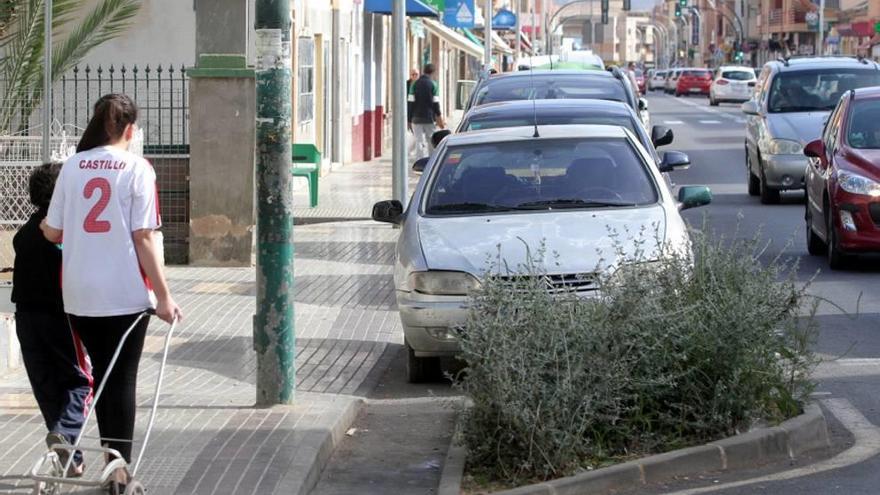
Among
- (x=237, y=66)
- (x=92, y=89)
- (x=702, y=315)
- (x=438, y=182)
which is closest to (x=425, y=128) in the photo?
(x=92, y=89)

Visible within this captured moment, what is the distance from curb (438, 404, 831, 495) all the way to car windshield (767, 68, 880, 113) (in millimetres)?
13752

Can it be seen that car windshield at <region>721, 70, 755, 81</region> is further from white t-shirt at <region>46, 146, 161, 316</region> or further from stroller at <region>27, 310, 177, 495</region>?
stroller at <region>27, 310, 177, 495</region>

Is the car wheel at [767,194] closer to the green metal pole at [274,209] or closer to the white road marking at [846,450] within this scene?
the white road marking at [846,450]

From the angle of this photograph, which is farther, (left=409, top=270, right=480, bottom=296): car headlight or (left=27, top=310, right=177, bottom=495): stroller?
(left=409, top=270, right=480, bottom=296): car headlight

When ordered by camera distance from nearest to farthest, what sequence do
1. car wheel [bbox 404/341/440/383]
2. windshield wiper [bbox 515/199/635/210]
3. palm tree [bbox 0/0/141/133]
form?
car wheel [bbox 404/341/440/383]
windshield wiper [bbox 515/199/635/210]
palm tree [bbox 0/0/141/133]

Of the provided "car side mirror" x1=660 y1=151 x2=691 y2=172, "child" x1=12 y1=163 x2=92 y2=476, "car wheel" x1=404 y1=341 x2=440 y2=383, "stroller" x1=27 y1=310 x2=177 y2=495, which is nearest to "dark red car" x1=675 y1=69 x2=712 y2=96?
"car side mirror" x1=660 y1=151 x2=691 y2=172

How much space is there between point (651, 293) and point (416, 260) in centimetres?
219

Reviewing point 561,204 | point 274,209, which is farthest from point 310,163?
point 274,209

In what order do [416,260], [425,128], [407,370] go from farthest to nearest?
[425,128] → [407,370] → [416,260]

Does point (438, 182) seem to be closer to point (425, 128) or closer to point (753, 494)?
point (753, 494)

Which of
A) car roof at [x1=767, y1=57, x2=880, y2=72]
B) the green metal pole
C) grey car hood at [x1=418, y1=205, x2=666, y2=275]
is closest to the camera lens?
the green metal pole

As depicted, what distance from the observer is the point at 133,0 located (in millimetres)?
17125

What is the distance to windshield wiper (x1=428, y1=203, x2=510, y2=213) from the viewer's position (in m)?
10.4

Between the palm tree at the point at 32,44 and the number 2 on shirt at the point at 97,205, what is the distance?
8346 mm
